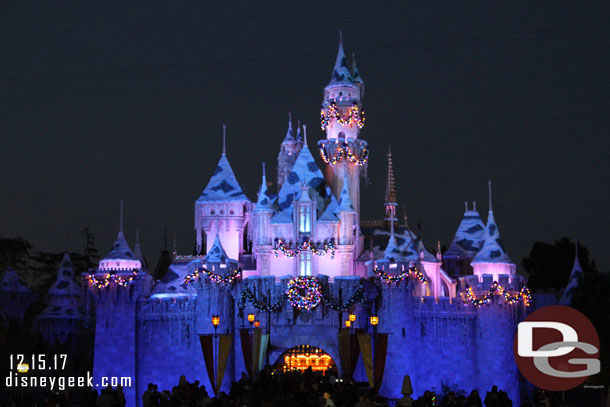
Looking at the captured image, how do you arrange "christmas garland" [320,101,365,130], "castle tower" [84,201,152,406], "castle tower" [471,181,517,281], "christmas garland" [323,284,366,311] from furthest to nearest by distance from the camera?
"christmas garland" [320,101,365,130], "castle tower" [471,181,517,281], "castle tower" [84,201,152,406], "christmas garland" [323,284,366,311]

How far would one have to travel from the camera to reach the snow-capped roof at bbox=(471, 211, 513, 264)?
192ft

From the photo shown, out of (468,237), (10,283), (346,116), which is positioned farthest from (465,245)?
(10,283)

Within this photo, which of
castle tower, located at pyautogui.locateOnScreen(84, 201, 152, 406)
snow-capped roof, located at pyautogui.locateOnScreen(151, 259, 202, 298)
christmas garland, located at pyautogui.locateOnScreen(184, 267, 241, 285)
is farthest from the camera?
snow-capped roof, located at pyautogui.locateOnScreen(151, 259, 202, 298)

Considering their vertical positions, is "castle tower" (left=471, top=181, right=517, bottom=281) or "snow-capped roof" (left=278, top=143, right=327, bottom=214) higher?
"snow-capped roof" (left=278, top=143, right=327, bottom=214)

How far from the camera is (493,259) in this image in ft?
191

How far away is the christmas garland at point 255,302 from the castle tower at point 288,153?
45.1 feet

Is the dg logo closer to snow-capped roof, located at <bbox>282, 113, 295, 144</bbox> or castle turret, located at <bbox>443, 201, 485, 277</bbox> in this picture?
castle turret, located at <bbox>443, 201, 485, 277</bbox>

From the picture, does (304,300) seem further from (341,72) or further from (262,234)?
(341,72)

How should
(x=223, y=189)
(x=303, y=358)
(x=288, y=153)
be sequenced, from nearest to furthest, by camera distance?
(x=303, y=358)
(x=223, y=189)
(x=288, y=153)

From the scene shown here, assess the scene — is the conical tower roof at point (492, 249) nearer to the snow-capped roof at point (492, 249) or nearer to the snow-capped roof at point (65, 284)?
the snow-capped roof at point (492, 249)

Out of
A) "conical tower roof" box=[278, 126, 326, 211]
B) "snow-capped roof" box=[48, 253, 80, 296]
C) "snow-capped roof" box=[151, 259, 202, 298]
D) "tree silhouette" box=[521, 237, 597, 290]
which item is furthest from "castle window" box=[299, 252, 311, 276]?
"tree silhouette" box=[521, 237, 597, 290]

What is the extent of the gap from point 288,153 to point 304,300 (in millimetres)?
15272

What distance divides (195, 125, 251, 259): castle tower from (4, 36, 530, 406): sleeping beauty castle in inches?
2.6

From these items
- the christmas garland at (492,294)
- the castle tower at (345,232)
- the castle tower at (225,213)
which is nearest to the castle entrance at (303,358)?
the castle tower at (345,232)
